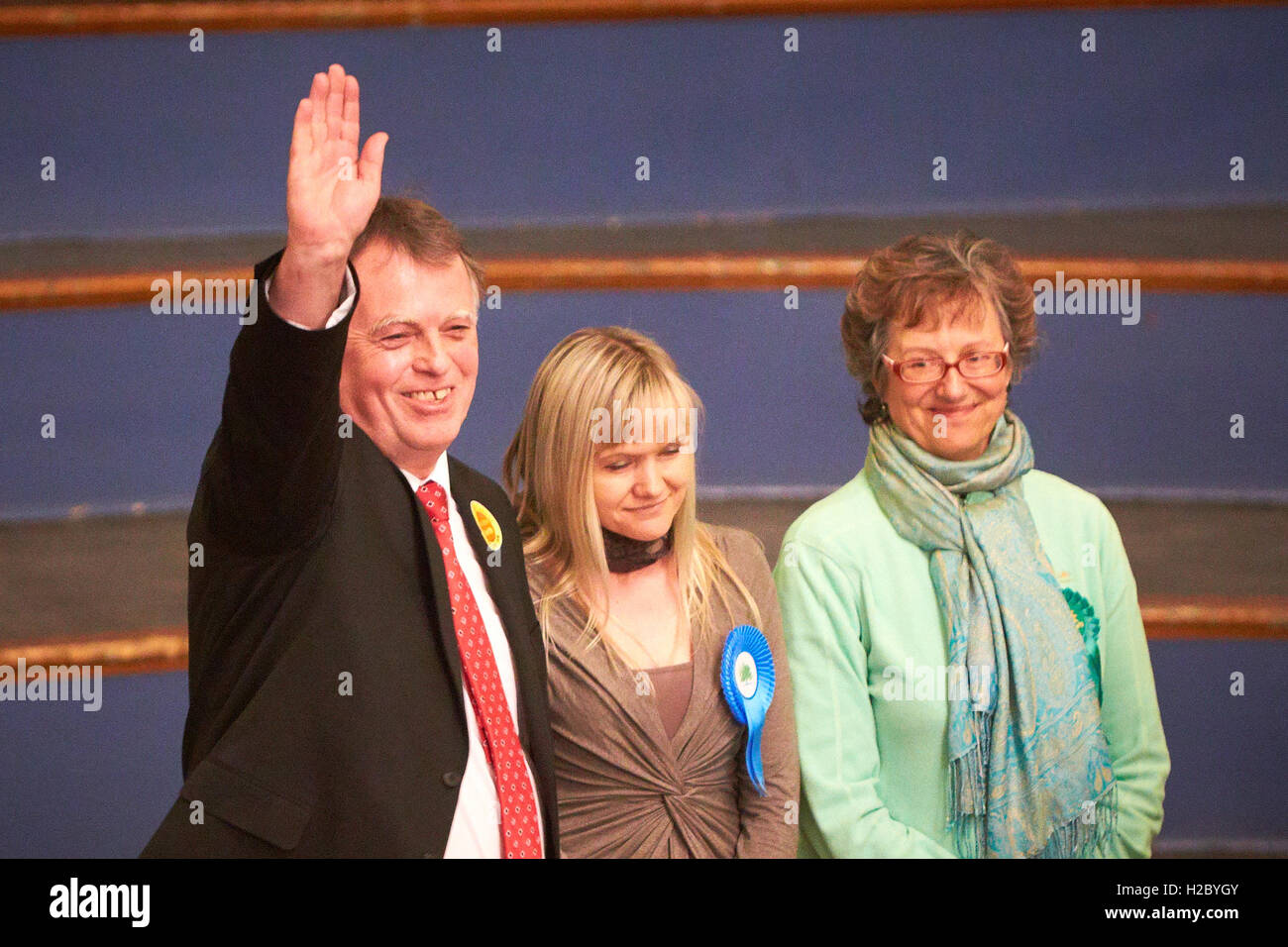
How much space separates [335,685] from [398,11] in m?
1.31

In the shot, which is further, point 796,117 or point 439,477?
point 796,117

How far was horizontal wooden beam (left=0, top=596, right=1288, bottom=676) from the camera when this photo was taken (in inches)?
107

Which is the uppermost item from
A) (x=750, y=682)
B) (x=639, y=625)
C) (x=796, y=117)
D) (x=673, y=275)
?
(x=796, y=117)

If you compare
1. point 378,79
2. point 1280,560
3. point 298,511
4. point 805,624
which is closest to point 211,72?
point 378,79

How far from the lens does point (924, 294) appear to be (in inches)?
99.9

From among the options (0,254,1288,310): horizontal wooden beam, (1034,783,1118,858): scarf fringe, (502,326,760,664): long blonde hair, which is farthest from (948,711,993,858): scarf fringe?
(0,254,1288,310): horizontal wooden beam

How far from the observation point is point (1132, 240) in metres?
2.81

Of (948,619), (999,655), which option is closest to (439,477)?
(948,619)

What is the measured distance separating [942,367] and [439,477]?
2.90 feet

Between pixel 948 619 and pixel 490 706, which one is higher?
pixel 948 619

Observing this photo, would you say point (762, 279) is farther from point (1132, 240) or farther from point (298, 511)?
point (298, 511)

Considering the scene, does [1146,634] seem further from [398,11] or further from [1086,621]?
[398,11]

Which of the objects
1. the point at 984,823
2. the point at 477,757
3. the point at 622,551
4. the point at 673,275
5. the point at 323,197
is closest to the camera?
the point at 323,197

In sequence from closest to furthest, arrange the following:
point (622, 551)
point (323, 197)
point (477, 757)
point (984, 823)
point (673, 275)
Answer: point (323, 197) → point (477, 757) → point (622, 551) → point (984, 823) → point (673, 275)
